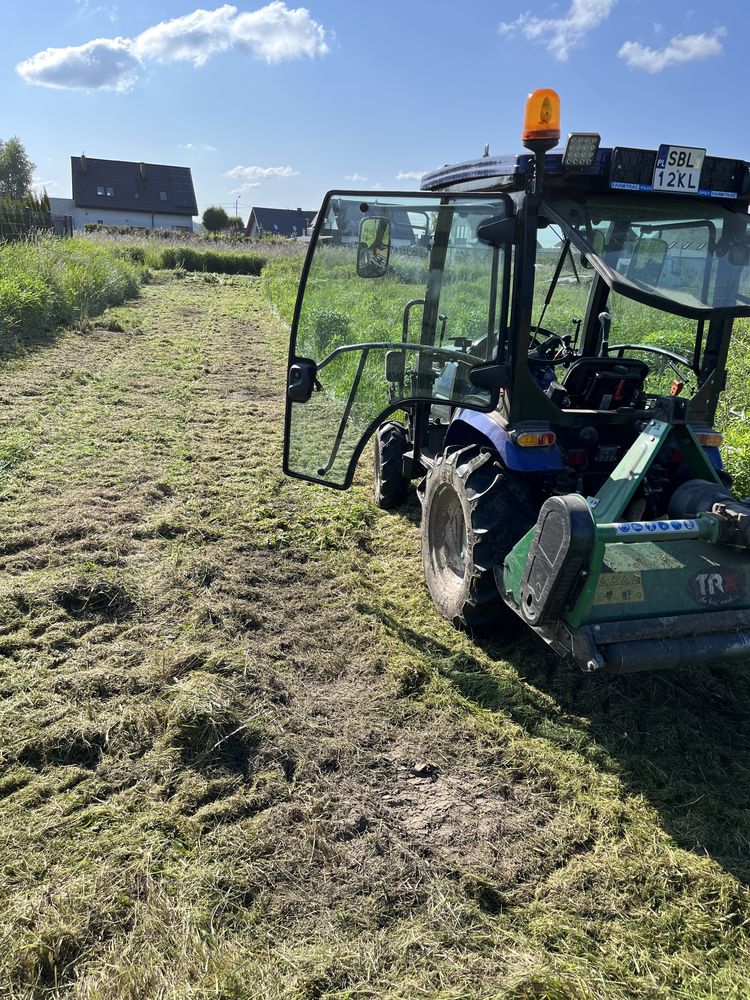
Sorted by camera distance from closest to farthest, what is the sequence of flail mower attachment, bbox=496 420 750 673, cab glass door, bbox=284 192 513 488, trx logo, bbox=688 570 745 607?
flail mower attachment, bbox=496 420 750 673, trx logo, bbox=688 570 745 607, cab glass door, bbox=284 192 513 488

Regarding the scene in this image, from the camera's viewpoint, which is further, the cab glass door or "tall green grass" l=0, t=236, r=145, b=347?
"tall green grass" l=0, t=236, r=145, b=347

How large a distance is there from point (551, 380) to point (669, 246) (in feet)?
3.34

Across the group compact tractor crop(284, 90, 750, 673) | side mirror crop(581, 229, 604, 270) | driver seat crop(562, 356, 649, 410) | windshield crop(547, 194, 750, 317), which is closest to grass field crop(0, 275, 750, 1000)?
compact tractor crop(284, 90, 750, 673)

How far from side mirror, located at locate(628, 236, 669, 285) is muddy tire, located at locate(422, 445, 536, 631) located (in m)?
1.05

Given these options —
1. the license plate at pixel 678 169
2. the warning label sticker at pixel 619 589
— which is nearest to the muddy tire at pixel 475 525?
the warning label sticker at pixel 619 589

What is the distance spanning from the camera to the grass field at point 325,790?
2059 millimetres

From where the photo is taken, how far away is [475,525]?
11.0 feet

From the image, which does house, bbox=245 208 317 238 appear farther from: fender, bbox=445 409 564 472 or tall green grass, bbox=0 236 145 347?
fender, bbox=445 409 564 472

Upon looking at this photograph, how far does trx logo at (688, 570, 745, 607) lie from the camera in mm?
2809

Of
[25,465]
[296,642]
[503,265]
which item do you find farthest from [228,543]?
[503,265]

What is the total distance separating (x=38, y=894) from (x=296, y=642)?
176 cm

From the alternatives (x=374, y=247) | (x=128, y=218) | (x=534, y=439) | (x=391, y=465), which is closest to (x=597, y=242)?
(x=534, y=439)

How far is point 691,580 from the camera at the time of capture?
9.20 ft

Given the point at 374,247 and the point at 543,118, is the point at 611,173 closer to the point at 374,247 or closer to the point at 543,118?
the point at 543,118
